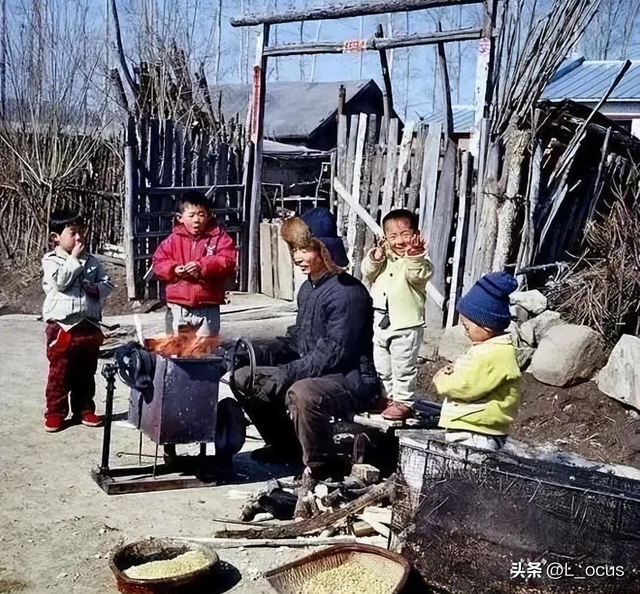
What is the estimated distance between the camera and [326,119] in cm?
2434

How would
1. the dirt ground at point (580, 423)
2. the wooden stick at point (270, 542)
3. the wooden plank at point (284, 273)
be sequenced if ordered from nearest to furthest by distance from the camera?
the wooden stick at point (270, 542) < the dirt ground at point (580, 423) < the wooden plank at point (284, 273)

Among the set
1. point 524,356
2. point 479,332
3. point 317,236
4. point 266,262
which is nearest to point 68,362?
point 317,236

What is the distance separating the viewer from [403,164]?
9234 mm

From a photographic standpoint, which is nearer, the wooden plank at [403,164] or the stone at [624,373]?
the stone at [624,373]

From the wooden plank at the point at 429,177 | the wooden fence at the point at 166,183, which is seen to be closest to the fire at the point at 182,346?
the wooden plank at the point at 429,177

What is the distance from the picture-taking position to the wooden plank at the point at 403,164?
920 cm

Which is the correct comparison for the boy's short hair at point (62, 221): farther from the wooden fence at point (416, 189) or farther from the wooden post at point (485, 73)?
the wooden post at point (485, 73)

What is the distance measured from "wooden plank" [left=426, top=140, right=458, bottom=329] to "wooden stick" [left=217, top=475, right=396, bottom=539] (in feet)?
13.9

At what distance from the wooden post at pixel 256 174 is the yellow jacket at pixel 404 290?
5677 mm

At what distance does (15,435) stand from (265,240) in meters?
5.78

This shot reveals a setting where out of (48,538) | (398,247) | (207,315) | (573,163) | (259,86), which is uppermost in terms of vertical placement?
(259,86)

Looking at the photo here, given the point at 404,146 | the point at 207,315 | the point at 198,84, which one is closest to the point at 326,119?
the point at 198,84

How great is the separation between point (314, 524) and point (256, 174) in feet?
24.5

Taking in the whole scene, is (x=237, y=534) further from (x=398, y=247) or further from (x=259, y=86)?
(x=259, y=86)
